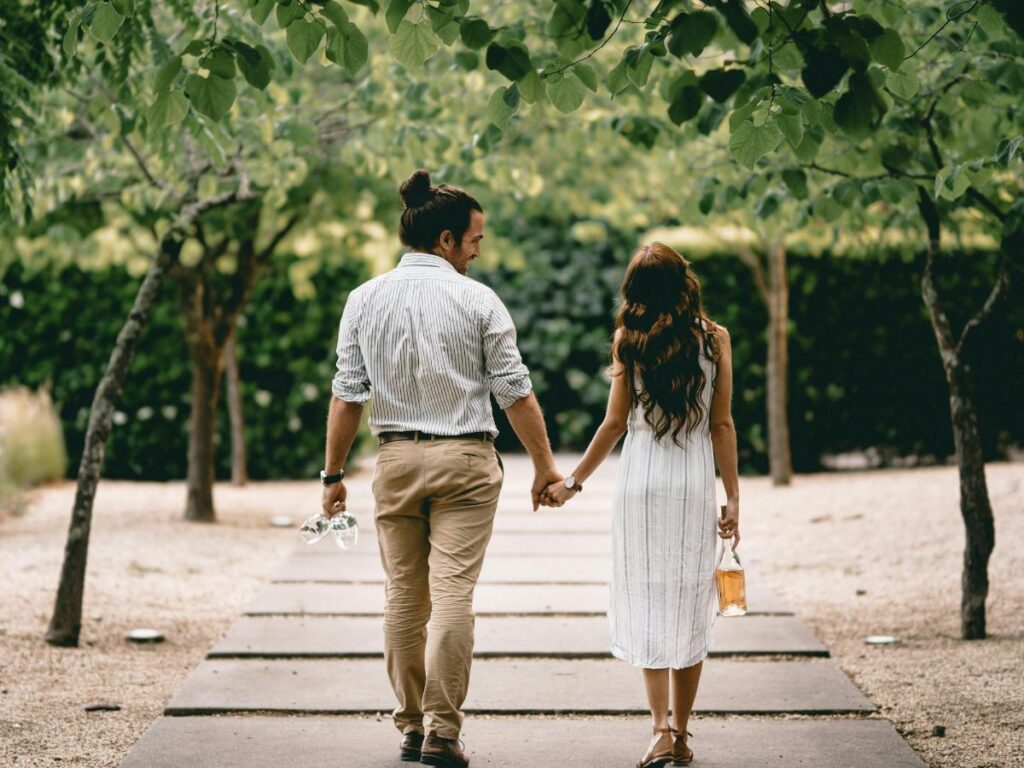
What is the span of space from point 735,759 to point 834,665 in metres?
1.57

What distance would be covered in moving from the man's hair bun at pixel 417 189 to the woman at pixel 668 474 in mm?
755

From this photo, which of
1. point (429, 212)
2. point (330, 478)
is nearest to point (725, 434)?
point (429, 212)

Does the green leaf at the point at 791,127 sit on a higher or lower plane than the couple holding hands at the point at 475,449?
higher

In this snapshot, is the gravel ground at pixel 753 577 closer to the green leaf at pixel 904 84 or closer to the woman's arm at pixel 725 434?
the woman's arm at pixel 725 434

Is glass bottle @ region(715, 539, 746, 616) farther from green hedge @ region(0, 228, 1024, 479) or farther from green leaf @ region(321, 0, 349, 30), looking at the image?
green hedge @ region(0, 228, 1024, 479)

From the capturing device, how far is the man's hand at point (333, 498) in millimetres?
4492

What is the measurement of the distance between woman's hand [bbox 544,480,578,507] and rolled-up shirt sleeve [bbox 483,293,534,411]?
0.42m

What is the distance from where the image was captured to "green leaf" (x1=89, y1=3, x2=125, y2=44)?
3.50 metres

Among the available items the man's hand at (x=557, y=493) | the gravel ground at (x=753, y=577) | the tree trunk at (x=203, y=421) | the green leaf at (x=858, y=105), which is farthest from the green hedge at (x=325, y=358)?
the green leaf at (x=858, y=105)

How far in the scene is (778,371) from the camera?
1269 centimetres

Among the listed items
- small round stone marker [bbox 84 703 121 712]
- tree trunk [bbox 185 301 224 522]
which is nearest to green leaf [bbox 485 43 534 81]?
small round stone marker [bbox 84 703 121 712]

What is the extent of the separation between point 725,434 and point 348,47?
1833 mm

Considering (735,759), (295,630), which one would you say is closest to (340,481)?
(735,759)

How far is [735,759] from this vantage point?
4.43 metres
